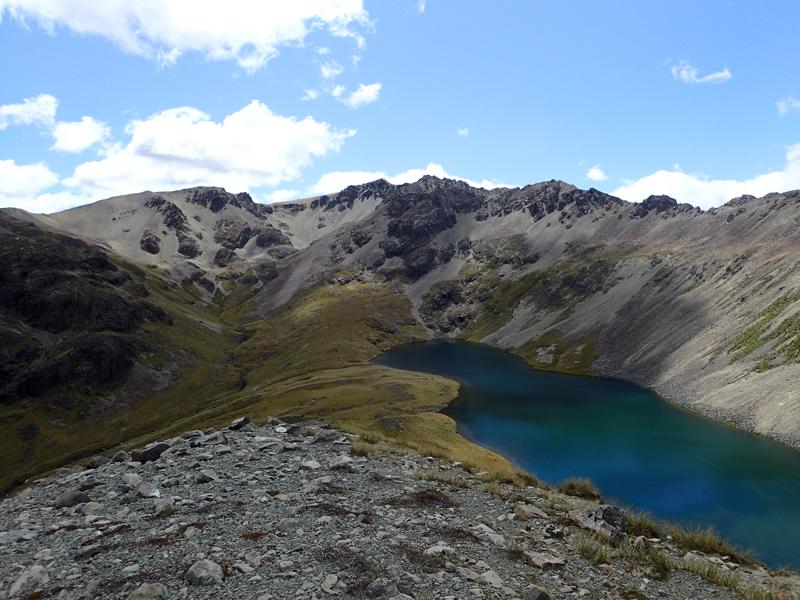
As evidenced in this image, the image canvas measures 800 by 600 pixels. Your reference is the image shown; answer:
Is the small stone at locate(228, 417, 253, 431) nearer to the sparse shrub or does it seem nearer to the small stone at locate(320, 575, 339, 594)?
the sparse shrub

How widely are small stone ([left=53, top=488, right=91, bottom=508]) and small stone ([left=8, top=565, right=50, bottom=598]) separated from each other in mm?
7270

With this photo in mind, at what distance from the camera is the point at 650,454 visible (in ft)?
257

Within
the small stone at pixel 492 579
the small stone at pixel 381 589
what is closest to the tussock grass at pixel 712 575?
the small stone at pixel 492 579

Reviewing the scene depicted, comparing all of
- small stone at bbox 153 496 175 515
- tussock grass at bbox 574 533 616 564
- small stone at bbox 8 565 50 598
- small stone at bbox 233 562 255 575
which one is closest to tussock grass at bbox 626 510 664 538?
tussock grass at bbox 574 533 616 564

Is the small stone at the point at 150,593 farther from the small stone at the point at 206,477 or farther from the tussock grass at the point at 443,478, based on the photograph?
the tussock grass at the point at 443,478

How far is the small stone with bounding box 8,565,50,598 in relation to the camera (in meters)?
14.9

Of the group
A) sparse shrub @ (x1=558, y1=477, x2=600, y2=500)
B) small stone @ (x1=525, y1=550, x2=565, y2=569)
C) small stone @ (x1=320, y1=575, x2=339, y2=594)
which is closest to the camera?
small stone @ (x1=320, y1=575, x2=339, y2=594)

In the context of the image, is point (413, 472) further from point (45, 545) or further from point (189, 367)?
point (189, 367)

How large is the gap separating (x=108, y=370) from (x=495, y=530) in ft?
607

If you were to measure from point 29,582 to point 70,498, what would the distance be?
8294 millimetres

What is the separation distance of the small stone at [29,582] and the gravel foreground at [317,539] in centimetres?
5

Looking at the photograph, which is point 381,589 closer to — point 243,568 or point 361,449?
point 243,568

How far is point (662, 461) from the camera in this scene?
7494 centimetres

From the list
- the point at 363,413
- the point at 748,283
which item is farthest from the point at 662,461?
the point at 748,283
